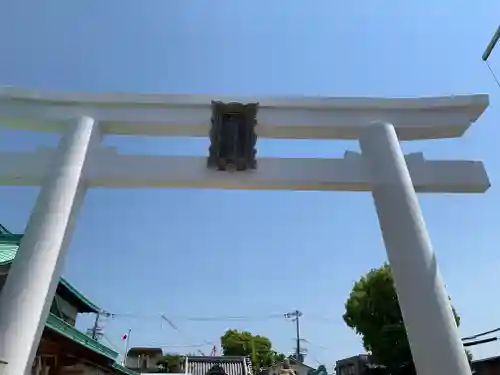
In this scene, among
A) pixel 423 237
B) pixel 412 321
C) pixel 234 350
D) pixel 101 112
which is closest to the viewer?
pixel 412 321

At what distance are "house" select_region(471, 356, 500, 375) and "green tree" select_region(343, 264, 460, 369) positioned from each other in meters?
1.81

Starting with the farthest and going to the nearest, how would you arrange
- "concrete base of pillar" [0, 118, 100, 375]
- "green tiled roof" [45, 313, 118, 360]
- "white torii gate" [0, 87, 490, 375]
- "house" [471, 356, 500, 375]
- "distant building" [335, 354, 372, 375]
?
1. "distant building" [335, 354, 372, 375]
2. "house" [471, 356, 500, 375]
3. "green tiled roof" [45, 313, 118, 360]
4. "white torii gate" [0, 87, 490, 375]
5. "concrete base of pillar" [0, 118, 100, 375]

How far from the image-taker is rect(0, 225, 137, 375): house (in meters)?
6.82

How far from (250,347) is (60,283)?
3023 centimetres

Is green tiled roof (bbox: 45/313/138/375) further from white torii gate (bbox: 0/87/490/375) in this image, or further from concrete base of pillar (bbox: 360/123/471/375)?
concrete base of pillar (bbox: 360/123/471/375)

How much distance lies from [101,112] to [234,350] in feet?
114

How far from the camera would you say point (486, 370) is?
14.3 meters

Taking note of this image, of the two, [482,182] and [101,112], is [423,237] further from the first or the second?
[101,112]

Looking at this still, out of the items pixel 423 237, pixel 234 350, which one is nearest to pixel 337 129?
pixel 423 237

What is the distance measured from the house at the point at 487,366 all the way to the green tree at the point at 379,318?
1.81 meters

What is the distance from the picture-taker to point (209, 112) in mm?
5801

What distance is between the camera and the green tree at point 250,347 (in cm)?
3744

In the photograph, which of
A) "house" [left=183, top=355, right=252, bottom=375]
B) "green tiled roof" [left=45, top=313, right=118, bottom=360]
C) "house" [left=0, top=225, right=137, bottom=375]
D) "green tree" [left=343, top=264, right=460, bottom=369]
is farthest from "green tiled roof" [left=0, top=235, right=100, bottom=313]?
"house" [left=183, top=355, right=252, bottom=375]

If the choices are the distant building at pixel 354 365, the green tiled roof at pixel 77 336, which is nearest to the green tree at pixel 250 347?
the distant building at pixel 354 365
